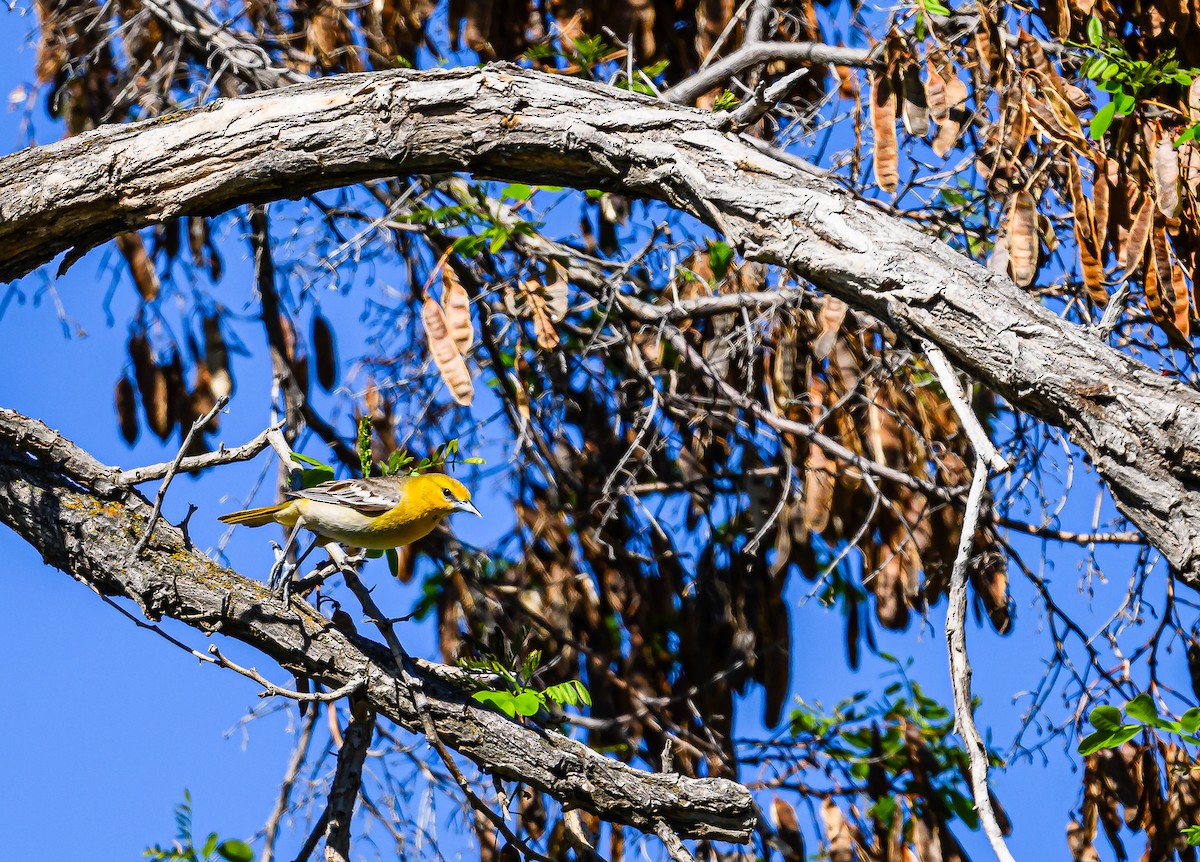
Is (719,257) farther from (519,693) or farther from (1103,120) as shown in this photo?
(519,693)

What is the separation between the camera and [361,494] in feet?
12.0

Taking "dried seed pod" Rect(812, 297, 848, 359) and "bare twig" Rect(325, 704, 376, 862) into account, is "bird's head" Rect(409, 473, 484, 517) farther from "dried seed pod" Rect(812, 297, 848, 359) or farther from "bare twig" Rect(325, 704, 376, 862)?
"dried seed pod" Rect(812, 297, 848, 359)

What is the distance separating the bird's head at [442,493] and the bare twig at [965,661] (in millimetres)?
2065

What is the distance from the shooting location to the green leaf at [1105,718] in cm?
306

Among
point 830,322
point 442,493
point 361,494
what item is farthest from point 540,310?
point 361,494

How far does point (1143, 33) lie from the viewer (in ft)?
13.8

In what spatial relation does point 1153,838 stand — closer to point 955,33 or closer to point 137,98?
point 955,33

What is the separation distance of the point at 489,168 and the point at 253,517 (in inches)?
62.6

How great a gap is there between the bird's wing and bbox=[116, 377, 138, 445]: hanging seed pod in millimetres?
2472

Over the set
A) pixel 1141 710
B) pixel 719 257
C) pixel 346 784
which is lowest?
pixel 346 784

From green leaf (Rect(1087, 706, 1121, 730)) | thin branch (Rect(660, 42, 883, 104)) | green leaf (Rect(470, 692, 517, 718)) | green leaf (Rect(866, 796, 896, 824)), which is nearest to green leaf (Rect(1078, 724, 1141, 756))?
green leaf (Rect(1087, 706, 1121, 730))

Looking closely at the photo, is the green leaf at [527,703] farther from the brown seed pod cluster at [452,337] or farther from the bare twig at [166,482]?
the brown seed pod cluster at [452,337]

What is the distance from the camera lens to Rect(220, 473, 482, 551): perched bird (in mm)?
3645

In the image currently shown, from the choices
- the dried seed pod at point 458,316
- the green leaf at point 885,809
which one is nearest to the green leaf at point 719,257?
the dried seed pod at point 458,316
